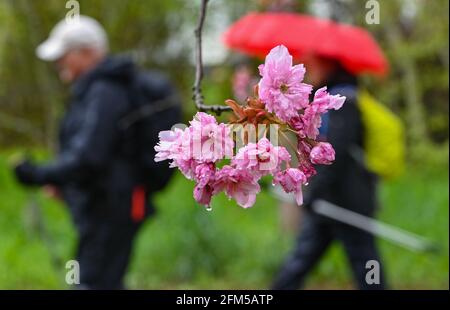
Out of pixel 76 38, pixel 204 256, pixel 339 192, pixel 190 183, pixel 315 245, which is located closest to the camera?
pixel 76 38

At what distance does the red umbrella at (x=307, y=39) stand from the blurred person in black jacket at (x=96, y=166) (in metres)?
1.28

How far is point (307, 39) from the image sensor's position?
18.5 feet

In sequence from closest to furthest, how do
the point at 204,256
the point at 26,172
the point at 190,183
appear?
the point at 26,172 < the point at 204,256 < the point at 190,183

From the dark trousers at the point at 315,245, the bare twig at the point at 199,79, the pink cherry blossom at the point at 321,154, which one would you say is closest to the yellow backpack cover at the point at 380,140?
the dark trousers at the point at 315,245

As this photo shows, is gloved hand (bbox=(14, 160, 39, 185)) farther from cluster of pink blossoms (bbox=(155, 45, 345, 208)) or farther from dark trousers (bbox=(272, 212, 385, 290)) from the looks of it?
cluster of pink blossoms (bbox=(155, 45, 345, 208))

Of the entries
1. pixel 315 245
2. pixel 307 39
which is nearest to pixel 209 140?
pixel 315 245

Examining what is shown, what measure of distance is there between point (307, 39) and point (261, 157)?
4371mm

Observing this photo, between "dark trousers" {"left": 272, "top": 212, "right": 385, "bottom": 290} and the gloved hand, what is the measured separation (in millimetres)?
1515

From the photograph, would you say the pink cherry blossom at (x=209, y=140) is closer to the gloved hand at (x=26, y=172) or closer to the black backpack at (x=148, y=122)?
the black backpack at (x=148, y=122)

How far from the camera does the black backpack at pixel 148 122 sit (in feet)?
14.4

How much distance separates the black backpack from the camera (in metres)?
4.39

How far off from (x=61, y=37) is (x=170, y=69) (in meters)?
7.52

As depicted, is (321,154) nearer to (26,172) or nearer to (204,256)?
(26,172)
